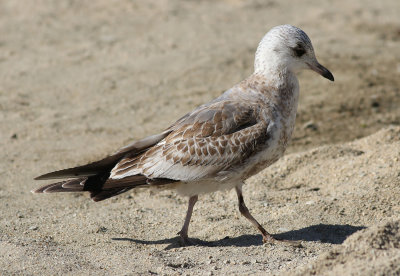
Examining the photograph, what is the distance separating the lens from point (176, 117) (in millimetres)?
9133

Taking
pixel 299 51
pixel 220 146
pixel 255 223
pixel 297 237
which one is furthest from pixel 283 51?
pixel 297 237

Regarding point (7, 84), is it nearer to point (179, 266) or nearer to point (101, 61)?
point (101, 61)

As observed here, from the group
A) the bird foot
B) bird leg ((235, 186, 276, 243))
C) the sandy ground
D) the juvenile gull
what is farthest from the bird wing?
the sandy ground

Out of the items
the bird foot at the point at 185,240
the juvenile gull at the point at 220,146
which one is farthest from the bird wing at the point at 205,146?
the bird foot at the point at 185,240

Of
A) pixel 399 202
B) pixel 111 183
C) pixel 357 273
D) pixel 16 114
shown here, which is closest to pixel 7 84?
pixel 16 114

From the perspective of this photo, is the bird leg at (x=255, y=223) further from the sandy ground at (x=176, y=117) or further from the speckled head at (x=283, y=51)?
the speckled head at (x=283, y=51)

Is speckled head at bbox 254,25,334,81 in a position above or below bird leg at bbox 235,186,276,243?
above

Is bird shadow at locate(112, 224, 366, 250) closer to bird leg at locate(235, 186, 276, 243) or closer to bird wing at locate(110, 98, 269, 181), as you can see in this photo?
bird leg at locate(235, 186, 276, 243)

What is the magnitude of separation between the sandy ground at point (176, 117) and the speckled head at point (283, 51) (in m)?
1.36

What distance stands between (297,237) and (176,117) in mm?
3656

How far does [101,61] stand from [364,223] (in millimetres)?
6129

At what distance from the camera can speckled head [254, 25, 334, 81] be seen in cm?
603

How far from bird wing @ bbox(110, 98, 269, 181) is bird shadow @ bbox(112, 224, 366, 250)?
2.02 feet

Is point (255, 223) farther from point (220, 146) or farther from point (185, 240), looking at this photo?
point (220, 146)
